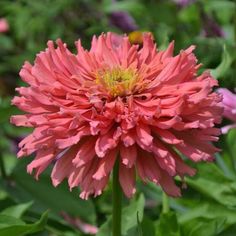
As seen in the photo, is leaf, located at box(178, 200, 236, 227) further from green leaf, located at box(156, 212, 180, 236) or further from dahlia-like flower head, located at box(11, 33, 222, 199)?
dahlia-like flower head, located at box(11, 33, 222, 199)

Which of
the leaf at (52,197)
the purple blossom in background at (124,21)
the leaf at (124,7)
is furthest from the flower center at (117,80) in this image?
the purple blossom in background at (124,21)

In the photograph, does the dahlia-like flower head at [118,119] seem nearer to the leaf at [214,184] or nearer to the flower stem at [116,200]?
the flower stem at [116,200]

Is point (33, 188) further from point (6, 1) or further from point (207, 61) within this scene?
point (6, 1)

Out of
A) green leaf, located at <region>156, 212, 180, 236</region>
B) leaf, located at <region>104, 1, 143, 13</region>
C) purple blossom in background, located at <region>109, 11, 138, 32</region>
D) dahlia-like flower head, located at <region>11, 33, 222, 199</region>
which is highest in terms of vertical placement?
leaf, located at <region>104, 1, 143, 13</region>

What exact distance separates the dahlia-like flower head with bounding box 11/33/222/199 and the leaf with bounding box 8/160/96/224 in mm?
427

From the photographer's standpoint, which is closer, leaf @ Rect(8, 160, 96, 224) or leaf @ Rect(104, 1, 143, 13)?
leaf @ Rect(8, 160, 96, 224)

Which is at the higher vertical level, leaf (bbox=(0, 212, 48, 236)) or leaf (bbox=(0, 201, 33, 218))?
leaf (bbox=(0, 212, 48, 236))

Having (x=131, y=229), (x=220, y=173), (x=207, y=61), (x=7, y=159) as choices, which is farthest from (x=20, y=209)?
(x=7, y=159)

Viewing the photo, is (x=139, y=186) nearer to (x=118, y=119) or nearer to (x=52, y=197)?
(x=52, y=197)

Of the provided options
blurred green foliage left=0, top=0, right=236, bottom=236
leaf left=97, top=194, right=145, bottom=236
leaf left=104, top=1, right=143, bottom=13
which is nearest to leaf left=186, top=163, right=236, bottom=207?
blurred green foliage left=0, top=0, right=236, bottom=236

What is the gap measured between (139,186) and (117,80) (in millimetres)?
413

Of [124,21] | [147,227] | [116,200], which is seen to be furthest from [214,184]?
[124,21]

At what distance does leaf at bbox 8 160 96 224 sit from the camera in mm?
1345

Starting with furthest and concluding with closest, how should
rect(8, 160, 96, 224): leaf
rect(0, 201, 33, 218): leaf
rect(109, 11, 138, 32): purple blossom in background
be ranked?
rect(109, 11, 138, 32): purple blossom in background, rect(8, 160, 96, 224): leaf, rect(0, 201, 33, 218): leaf
